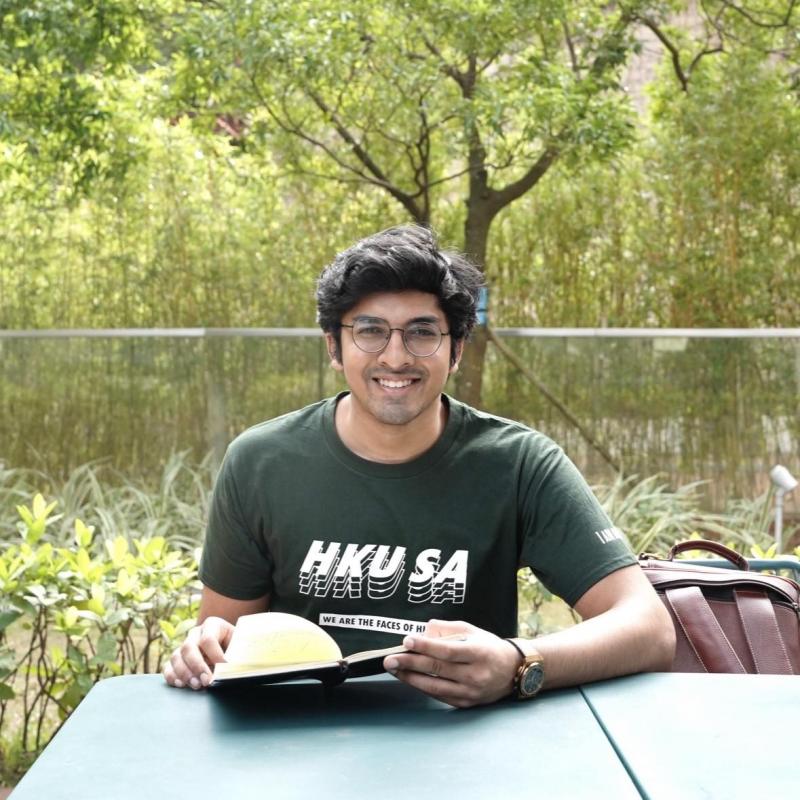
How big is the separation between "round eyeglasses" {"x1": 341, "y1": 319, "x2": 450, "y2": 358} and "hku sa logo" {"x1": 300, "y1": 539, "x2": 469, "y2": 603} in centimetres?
31

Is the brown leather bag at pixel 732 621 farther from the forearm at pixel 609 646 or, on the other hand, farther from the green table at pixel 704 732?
the green table at pixel 704 732

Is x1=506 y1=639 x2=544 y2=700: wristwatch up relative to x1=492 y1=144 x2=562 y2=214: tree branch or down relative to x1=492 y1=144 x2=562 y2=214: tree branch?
down

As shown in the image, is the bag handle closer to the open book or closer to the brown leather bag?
the brown leather bag

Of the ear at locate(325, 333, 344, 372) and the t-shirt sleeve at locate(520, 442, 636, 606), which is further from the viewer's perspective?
the ear at locate(325, 333, 344, 372)

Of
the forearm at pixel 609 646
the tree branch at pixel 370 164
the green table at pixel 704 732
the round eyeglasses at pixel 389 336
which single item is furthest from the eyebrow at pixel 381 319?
the tree branch at pixel 370 164

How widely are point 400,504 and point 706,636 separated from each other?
531 mm

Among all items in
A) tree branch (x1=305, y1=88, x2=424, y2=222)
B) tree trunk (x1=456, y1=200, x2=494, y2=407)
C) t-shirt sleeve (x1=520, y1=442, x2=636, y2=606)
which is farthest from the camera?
tree trunk (x1=456, y1=200, x2=494, y2=407)

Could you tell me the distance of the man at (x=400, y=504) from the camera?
197 centimetres

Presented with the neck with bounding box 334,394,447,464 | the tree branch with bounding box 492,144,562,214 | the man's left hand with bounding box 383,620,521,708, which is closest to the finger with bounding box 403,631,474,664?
the man's left hand with bounding box 383,620,521,708

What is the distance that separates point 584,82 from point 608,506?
1.71 m

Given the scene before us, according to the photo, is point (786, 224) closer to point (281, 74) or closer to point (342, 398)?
point (281, 74)

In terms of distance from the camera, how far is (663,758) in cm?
138

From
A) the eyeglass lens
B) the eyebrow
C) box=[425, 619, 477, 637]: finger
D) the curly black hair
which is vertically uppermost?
the curly black hair

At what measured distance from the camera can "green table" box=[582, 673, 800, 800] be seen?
4.29 feet
